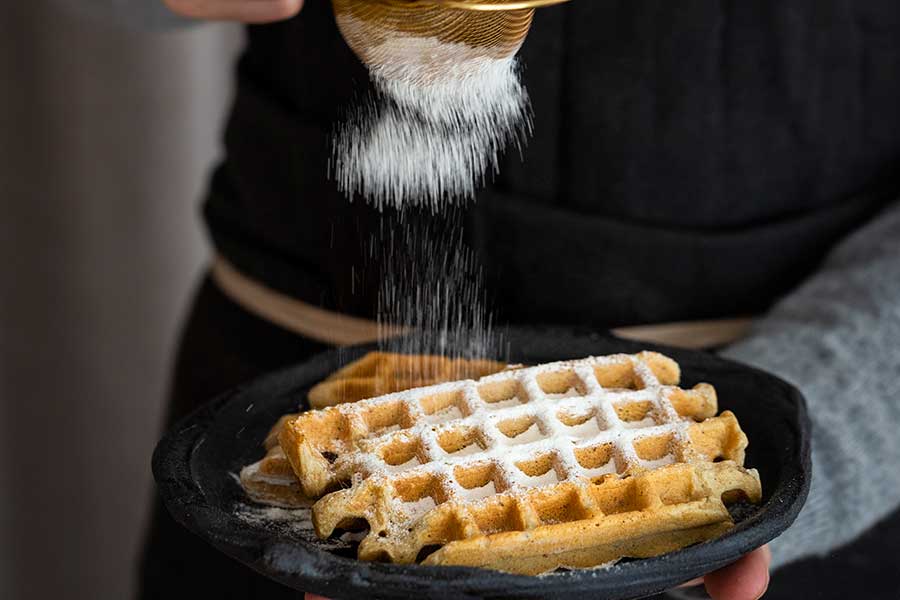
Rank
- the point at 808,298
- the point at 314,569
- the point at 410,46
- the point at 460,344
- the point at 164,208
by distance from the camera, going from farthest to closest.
Result: 1. the point at 164,208
2. the point at 808,298
3. the point at 460,344
4. the point at 410,46
5. the point at 314,569

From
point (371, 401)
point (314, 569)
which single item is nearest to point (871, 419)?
point (371, 401)

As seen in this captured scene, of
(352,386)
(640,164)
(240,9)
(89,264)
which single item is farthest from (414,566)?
(89,264)

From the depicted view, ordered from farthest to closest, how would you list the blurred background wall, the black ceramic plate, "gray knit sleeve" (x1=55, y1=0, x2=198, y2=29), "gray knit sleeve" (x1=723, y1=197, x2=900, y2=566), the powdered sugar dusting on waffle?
1. the blurred background wall
2. "gray knit sleeve" (x1=55, y1=0, x2=198, y2=29)
3. "gray knit sleeve" (x1=723, y1=197, x2=900, y2=566)
4. the powdered sugar dusting on waffle
5. the black ceramic plate

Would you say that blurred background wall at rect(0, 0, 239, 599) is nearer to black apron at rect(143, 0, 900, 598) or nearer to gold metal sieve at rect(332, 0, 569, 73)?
black apron at rect(143, 0, 900, 598)

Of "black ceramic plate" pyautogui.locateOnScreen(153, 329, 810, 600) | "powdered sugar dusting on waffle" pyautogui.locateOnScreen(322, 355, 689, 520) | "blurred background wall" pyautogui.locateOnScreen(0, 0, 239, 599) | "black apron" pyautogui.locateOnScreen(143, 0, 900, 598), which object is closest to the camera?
"black ceramic plate" pyautogui.locateOnScreen(153, 329, 810, 600)

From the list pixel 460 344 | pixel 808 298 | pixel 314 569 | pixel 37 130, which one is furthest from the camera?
pixel 37 130

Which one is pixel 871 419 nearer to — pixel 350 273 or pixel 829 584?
pixel 829 584

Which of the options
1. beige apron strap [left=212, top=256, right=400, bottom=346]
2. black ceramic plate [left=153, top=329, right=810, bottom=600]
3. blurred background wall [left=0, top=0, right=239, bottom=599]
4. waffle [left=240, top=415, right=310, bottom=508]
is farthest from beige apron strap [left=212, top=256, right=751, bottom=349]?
blurred background wall [left=0, top=0, right=239, bottom=599]

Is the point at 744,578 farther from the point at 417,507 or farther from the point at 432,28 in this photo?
the point at 432,28
